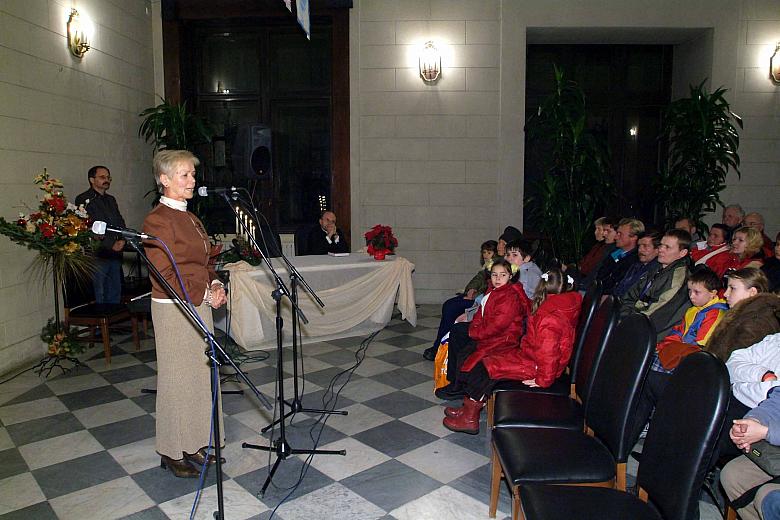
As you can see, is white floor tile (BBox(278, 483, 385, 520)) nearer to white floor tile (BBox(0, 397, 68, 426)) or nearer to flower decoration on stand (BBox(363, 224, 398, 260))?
white floor tile (BBox(0, 397, 68, 426))

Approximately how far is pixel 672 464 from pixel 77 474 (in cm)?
274

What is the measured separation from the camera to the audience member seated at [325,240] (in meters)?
6.26

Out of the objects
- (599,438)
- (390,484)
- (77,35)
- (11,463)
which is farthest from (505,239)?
(77,35)

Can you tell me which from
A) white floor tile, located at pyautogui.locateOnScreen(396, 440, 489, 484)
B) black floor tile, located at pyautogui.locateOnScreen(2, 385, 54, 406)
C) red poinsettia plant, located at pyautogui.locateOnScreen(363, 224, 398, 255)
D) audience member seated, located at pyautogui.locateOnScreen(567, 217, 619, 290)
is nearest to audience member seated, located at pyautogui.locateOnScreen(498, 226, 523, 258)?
audience member seated, located at pyautogui.locateOnScreen(567, 217, 619, 290)

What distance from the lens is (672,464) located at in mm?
1729

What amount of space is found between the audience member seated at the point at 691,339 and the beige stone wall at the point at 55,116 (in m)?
4.49

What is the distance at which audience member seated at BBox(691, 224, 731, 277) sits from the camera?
4500 mm

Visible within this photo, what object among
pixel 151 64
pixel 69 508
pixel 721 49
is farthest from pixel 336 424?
pixel 721 49

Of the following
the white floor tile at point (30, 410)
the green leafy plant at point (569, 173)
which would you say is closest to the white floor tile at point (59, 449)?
the white floor tile at point (30, 410)

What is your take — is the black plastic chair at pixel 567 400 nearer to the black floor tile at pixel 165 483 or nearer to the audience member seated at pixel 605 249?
the black floor tile at pixel 165 483

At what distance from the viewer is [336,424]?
364cm

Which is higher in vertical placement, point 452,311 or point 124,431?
point 452,311

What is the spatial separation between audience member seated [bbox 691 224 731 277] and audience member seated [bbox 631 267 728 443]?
1.43 metres

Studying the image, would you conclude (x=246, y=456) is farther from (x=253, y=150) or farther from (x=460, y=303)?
(x=253, y=150)
